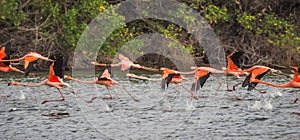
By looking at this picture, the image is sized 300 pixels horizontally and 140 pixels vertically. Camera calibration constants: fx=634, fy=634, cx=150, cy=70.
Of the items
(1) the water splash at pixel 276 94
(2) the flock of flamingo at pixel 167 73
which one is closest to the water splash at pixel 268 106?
(2) the flock of flamingo at pixel 167 73

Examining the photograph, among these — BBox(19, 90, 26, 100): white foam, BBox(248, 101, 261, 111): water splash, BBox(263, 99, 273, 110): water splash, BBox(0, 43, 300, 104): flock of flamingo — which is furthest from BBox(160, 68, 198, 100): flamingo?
BBox(19, 90, 26, 100): white foam

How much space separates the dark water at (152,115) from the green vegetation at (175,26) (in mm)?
5536

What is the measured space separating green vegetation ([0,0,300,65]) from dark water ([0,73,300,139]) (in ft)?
18.2

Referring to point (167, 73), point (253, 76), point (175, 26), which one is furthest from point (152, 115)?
point (175, 26)

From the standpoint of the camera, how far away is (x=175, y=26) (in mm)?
23641

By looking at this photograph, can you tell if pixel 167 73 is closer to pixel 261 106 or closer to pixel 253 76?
pixel 253 76

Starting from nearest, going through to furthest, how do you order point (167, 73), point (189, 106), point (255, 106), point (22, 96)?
1. point (167, 73)
2. point (255, 106)
3. point (189, 106)
4. point (22, 96)

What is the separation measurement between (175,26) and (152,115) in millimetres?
11360

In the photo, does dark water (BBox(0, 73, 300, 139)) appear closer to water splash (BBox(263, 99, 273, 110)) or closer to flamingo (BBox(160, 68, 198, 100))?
water splash (BBox(263, 99, 273, 110))

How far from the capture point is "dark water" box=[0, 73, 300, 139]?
11.0m

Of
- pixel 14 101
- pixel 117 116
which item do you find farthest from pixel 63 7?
pixel 117 116

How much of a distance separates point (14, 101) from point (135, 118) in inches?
141

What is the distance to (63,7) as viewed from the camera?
22719 millimetres

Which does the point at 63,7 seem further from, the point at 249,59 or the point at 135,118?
the point at 135,118
